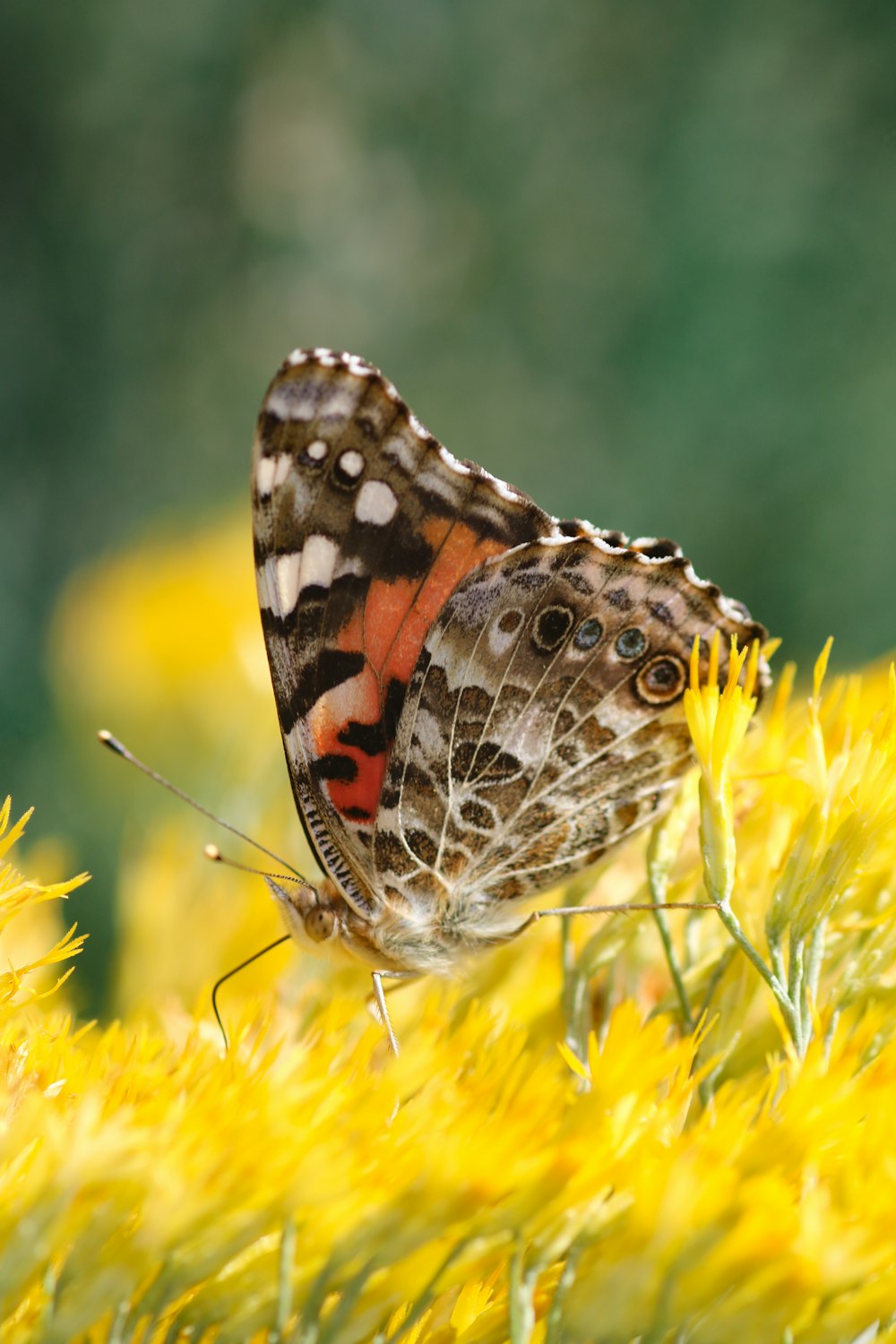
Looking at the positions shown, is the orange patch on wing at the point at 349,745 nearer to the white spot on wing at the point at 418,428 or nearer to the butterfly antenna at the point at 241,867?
the butterfly antenna at the point at 241,867

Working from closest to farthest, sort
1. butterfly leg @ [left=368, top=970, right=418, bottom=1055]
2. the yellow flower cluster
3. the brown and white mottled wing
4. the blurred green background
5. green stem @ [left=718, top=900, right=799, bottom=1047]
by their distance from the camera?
the yellow flower cluster
green stem @ [left=718, top=900, right=799, bottom=1047]
butterfly leg @ [left=368, top=970, right=418, bottom=1055]
the brown and white mottled wing
the blurred green background

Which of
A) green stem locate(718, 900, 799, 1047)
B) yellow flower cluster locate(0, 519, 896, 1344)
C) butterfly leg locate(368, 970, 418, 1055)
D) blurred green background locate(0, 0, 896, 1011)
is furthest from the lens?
blurred green background locate(0, 0, 896, 1011)

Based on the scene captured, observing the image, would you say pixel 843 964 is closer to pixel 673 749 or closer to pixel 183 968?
pixel 673 749

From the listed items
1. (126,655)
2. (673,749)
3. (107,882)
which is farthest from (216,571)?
(673,749)

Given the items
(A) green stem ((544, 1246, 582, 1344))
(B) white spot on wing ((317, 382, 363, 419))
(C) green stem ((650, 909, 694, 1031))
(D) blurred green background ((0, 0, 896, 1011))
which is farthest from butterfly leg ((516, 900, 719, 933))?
(D) blurred green background ((0, 0, 896, 1011))

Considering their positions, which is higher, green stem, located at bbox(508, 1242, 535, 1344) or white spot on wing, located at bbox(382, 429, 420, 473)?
white spot on wing, located at bbox(382, 429, 420, 473)

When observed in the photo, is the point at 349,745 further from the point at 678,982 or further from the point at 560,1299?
the point at 560,1299

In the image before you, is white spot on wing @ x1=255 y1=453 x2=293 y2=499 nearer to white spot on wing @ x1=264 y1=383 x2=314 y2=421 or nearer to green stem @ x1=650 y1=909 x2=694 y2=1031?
white spot on wing @ x1=264 y1=383 x2=314 y2=421
